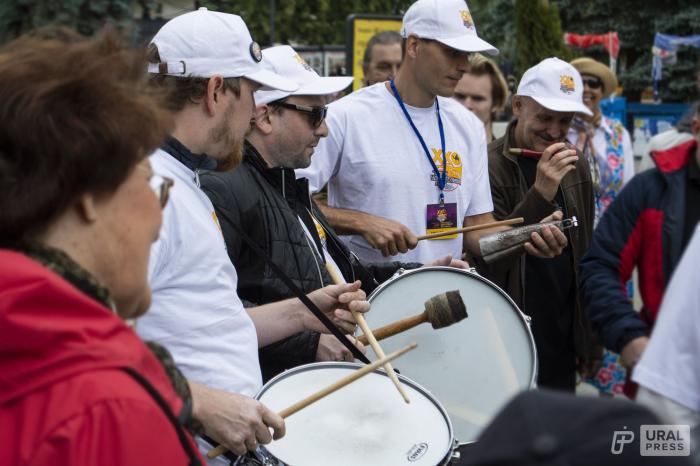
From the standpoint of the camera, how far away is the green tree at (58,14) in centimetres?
783

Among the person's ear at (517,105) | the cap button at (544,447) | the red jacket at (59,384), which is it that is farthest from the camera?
the person's ear at (517,105)

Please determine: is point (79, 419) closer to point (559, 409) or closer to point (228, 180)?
point (559, 409)

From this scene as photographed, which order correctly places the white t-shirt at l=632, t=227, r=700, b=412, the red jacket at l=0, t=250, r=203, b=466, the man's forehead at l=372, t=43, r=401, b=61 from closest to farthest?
1. the red jacket at l=0, t=250, r=203, b=466
2. the white t-shirt at l=632, t=227, r=700, b=412
3. the man's forehead at l=372, t=43, r=401, b=61

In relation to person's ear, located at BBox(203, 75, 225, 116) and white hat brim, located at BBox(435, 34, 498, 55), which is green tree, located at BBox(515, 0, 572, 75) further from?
person's ear, located at BBox(203, 75, 225, 116)

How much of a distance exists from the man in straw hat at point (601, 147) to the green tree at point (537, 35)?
10.5 meters

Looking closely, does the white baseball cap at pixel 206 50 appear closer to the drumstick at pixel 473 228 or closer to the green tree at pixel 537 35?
the drumstick at pixel 473 228

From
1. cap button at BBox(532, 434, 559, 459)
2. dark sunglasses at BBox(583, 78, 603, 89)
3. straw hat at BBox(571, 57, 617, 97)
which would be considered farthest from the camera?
straw hat at BBox(571, 57, 617, 97)

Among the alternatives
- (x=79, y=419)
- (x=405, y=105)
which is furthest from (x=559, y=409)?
(x=405, y=105)

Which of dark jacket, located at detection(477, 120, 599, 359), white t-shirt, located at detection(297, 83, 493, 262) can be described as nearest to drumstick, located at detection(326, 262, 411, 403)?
white t-shirt, located at detection(297, 83, 493, 262)

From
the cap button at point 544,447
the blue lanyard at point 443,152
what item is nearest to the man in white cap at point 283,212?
the blue lanyard at point 443,152

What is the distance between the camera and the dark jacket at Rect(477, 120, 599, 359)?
4.92 meters

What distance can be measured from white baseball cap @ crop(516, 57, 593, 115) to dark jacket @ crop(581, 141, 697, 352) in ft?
5.53

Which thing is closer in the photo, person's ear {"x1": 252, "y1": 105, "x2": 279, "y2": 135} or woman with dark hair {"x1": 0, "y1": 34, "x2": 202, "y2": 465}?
woman with dark hair {"x1": 0, "y1": 34, "x2": 202, "y2": 465}

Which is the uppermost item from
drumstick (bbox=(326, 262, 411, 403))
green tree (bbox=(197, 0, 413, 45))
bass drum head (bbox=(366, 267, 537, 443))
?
drumstick (bbox=(326, 262, 411, 403))
